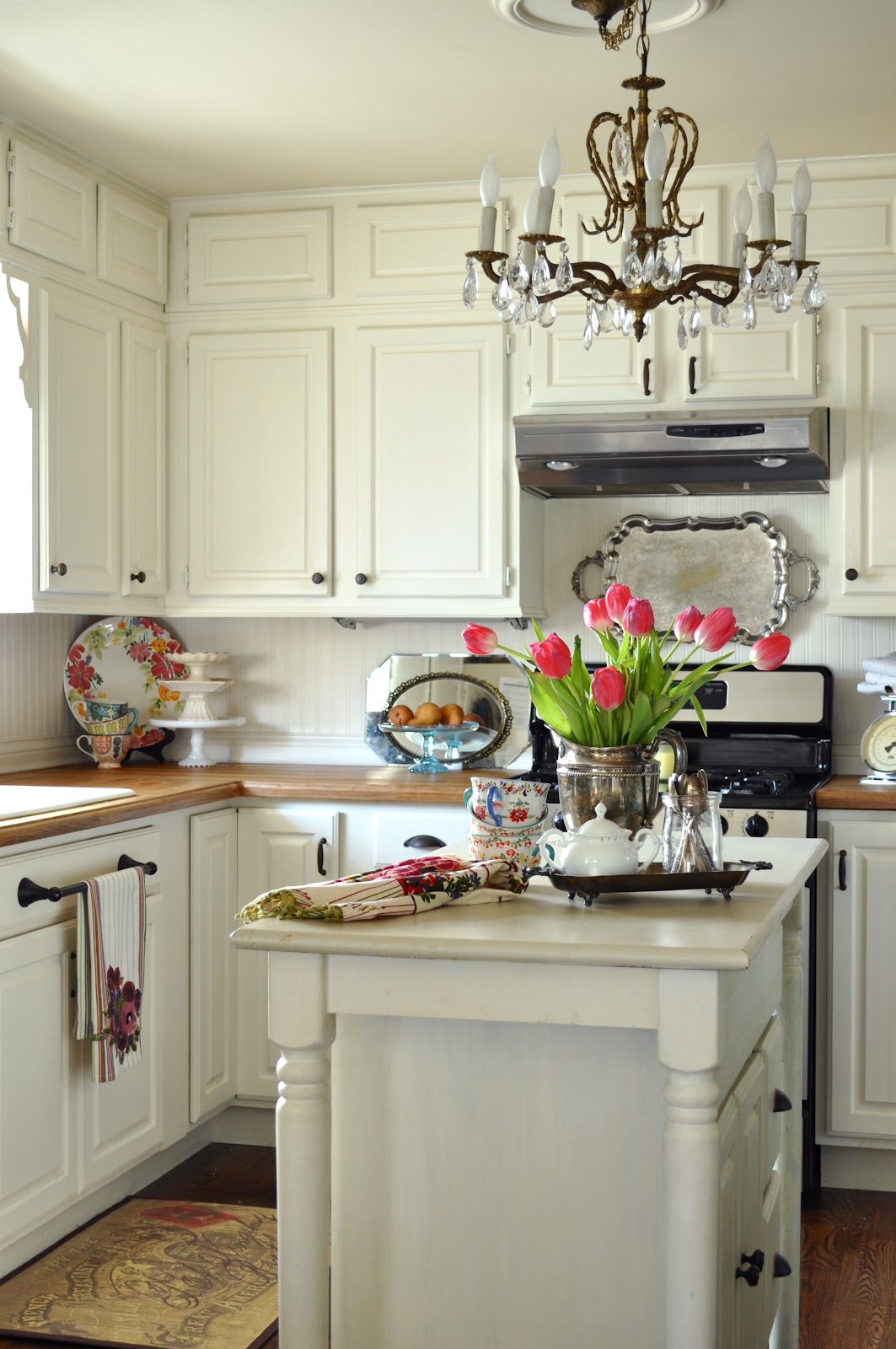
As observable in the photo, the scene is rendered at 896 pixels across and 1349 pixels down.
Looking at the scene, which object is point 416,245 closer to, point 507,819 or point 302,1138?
point 507,819

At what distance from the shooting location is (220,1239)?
2986 mm

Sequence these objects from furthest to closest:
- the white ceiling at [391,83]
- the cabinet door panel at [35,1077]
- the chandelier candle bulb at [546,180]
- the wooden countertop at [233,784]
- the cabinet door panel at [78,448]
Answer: the cabinet door panel at [78,448] → the wooden countertop at [233,784] → the white ceiling at [391,83] → the cabinet door panel at [35,1077] → the chandelier candle bulb at [546,180]

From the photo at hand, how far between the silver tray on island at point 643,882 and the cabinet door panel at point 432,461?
1.95 metres


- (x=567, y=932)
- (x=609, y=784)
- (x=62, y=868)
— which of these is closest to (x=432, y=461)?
(x=62, y=868)

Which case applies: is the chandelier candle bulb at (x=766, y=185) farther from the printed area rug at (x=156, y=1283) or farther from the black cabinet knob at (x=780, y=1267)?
the printed area rug at (x=156, y=1283)

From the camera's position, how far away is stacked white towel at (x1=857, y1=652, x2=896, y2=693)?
3.52 metres

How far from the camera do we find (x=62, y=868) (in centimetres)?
278

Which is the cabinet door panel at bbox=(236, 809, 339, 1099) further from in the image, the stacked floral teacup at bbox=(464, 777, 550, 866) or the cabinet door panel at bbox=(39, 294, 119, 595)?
the stacked floral teacup at bbox=(464, 777, 550, 866)

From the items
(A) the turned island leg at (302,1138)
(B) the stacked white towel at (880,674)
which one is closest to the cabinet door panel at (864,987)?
(B) the stacked white towel at (880,674)

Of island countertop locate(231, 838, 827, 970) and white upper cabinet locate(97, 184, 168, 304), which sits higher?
white upper cabinet locate(97, 184, 168, 304)

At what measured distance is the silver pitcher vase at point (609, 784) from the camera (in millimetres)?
1928

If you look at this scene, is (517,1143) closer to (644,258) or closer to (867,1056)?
(644,258)

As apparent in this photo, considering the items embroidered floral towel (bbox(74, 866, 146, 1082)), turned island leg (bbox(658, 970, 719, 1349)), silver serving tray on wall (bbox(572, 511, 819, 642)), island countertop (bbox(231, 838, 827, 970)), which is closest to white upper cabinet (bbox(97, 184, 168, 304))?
silver serving tray on wall (bbox(572, 511, 819, 642))

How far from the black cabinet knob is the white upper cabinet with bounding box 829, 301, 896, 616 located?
5.89 feet
